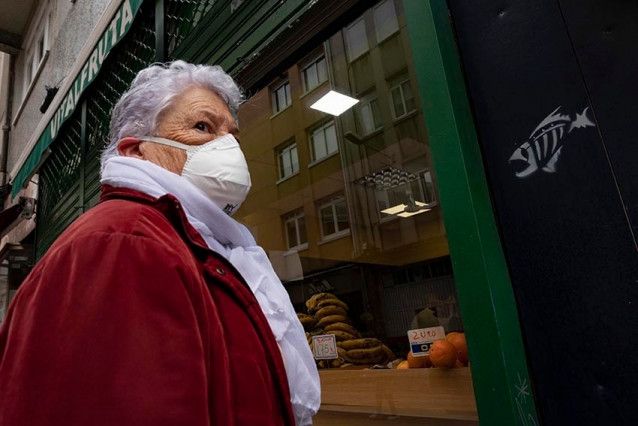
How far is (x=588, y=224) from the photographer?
131 centimetres

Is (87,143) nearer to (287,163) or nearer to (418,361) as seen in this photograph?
(287,163)

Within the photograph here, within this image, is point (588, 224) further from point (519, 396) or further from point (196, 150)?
point (196, 150)

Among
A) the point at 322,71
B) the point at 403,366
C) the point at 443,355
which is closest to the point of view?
the point at 443,355

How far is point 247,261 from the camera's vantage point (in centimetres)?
126

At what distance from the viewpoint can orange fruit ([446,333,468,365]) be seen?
72.5 inches

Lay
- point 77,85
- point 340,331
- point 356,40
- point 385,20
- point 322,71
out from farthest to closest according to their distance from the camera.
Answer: point 77,85 < point 322,71 < point 340,331 < point 356,40 < point 385,20

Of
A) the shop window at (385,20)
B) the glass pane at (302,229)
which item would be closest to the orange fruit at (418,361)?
the shop window at (385,20)

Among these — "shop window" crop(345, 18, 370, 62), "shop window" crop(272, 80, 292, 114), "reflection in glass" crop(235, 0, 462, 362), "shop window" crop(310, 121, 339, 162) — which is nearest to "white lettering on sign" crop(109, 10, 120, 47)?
"reflection in glass" crop(235, 0, 462, 362)

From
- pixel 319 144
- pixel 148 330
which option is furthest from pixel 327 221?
pixel 148 330

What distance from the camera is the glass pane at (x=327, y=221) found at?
5398 millimetres

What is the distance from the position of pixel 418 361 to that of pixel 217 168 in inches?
58.4

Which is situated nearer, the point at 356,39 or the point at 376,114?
the point at 356,39

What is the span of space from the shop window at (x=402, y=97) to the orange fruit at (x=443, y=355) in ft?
4.76

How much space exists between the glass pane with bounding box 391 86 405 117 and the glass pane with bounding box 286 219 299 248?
2209 mm
